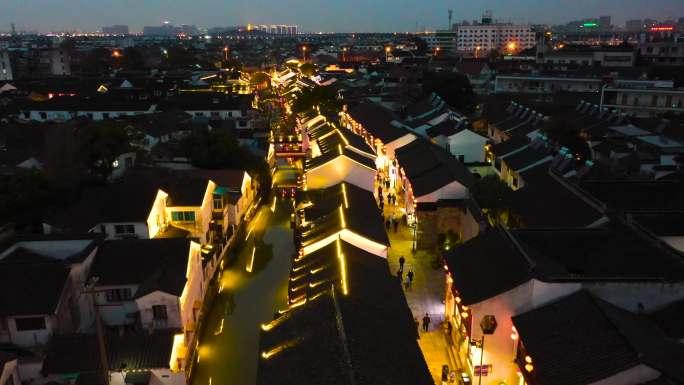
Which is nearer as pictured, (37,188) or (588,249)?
(588,249)

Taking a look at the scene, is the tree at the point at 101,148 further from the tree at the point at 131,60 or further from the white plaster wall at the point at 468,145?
the tree at the point at 131,60

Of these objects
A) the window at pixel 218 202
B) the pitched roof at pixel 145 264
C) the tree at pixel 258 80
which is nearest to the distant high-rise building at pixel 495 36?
the tree at pixel 258 80

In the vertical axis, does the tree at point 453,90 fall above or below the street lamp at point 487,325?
above

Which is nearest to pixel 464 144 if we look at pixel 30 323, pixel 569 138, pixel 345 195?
pixel 569 138

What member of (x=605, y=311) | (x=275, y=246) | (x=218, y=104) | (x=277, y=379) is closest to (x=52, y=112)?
(x=218, y=104)

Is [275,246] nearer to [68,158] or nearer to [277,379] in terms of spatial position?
[68,158]

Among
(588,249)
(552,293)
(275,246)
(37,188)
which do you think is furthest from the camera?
(275,246)

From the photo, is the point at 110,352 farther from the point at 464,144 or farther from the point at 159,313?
the point at 464,144
